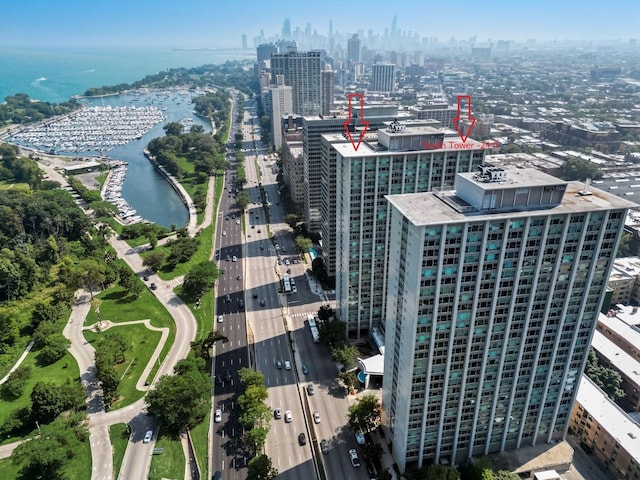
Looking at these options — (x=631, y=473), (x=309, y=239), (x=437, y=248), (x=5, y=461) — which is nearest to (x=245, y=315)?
(x=309, y=239)

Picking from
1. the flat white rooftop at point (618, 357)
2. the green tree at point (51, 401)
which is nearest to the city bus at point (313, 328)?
the green tree at point (51, 401)

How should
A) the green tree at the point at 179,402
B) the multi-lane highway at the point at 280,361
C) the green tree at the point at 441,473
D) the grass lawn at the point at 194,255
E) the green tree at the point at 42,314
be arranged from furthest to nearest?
the grass lawn at the point at 194,255 → the green tree at the point at 42,314 → the green tree at the point at 179,402 → the multi-lane highway at the point at 280,361 → the green tree at the point at 441,473

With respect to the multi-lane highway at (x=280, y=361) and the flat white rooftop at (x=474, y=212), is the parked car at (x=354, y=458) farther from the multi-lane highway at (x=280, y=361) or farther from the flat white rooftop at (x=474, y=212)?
the flat white rooftop at (x=474, y=212)

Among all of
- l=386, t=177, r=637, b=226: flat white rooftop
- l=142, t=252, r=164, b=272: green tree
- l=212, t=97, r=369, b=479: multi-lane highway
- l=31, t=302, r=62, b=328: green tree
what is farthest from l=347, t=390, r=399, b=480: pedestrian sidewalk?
l=31, t=302, r=62, b=328: green tree

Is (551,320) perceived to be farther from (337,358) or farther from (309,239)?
(309,239)

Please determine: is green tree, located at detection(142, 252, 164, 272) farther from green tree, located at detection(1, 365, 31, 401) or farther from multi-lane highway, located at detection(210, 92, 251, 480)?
green tree, located at detection(1, 365, 31, 401)

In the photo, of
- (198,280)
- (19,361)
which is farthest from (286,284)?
(19,361)

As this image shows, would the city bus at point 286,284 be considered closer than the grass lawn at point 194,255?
Yes

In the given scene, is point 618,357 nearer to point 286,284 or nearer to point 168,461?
point 286,284
